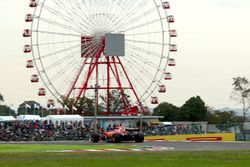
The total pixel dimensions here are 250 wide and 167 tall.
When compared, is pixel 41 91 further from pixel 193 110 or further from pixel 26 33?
pixel 193 110

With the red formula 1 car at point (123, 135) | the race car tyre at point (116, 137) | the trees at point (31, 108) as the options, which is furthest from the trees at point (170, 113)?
the race car tyre at point (116, 137)

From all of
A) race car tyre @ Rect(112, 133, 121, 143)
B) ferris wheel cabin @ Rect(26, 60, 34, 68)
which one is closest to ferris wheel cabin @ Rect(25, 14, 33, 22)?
ferris wheel cabin @ Rect(26, 60, 34, 68)

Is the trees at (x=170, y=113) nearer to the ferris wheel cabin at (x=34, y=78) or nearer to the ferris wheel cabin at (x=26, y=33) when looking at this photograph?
the ferris wheel cabin at (x=34, y=78)

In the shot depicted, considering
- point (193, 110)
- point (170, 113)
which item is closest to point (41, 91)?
point (193, 110)

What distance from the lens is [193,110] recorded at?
458 feet

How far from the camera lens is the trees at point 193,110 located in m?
139

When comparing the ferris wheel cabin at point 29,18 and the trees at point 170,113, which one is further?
the trees at point 170,113

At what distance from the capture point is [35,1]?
70.2m

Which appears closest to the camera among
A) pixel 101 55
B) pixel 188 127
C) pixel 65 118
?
pixel 65 118

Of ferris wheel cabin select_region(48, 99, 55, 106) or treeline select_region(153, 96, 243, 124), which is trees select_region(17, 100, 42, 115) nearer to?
ferris wheel cabin select_region(48, 99, 55, 106)

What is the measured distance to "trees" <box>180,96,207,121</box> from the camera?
139 metres
